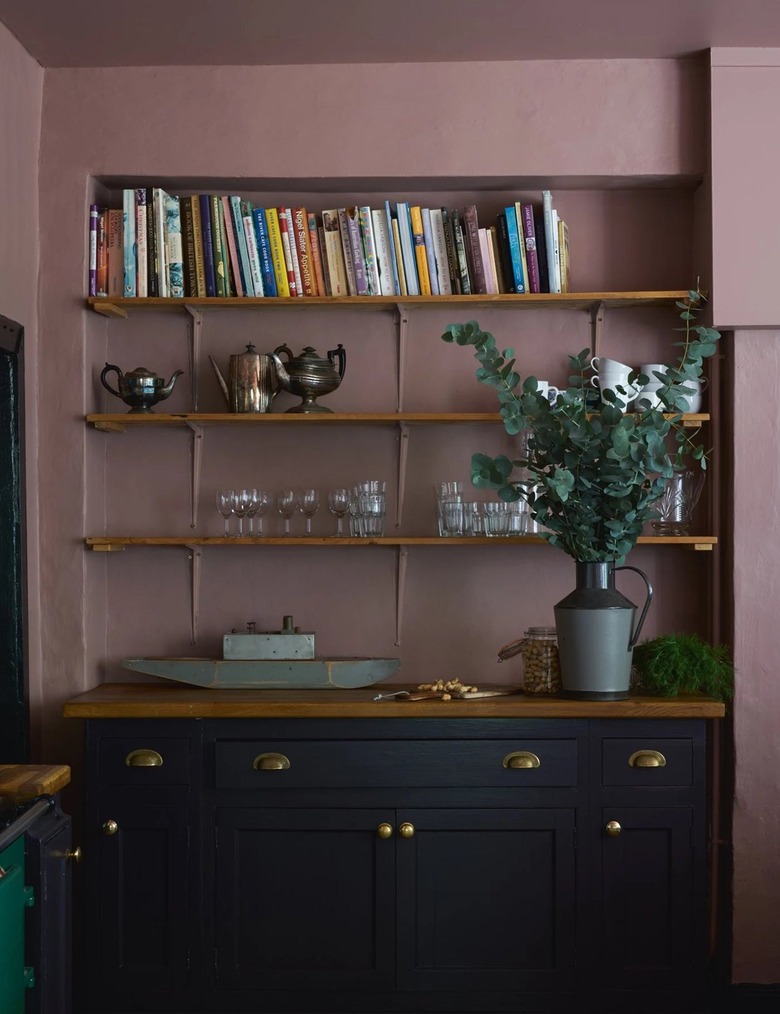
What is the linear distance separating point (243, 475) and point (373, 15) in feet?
5.15

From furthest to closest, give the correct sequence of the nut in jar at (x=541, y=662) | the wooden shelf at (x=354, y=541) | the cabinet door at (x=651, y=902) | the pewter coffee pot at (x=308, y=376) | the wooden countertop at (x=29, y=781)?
1. the pewter coffee pot at (x=308, y=376)
2. the wooden shelf at (x=354, y=541)
3. the nut in jar at (x=541, y=662)
4. the cabinet door at (x=651, y=902)
5. the wooden countertop at (x=29, y=781)

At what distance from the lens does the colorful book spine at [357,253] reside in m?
3.83

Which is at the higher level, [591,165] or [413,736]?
[591,165]

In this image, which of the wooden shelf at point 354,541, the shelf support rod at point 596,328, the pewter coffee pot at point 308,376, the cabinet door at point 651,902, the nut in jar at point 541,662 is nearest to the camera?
the cabinet door at point 651,902

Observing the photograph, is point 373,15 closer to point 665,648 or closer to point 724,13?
point 724,13

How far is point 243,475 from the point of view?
4043 millimetres

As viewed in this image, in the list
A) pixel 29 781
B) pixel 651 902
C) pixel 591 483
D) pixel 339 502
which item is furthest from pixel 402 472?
pixel 29 781

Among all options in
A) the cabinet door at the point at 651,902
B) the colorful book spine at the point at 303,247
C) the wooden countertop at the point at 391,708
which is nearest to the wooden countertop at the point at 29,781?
the wooden countertop at the point at 391,708

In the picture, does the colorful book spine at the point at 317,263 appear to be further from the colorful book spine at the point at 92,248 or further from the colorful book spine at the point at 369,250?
the colorful book spine at the point at 92,248

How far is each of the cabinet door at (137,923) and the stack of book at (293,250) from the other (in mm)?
1771

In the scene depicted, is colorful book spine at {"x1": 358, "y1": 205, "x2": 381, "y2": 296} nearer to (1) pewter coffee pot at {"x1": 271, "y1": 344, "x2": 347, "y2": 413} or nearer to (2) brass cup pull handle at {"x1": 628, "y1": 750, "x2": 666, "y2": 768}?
(1) pewter coffee pot at {"x1": 271, "y1": 344, "x2": 347, "y2": 413}

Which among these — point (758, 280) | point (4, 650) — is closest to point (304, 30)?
point (758, 280)

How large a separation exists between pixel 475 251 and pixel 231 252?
823 millimetres

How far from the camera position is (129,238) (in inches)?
151
